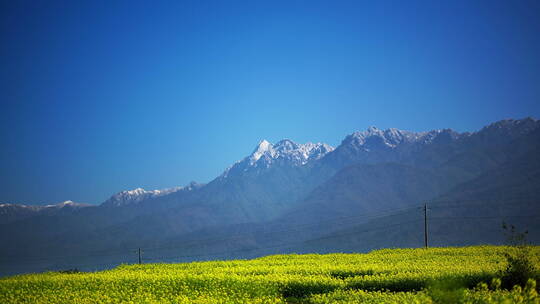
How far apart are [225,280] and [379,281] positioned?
29.6 feet

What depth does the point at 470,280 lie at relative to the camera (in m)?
25.8

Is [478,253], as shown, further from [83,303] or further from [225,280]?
[83,303]

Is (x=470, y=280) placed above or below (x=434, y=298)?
below

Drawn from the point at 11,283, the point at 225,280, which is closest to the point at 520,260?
the point at 225,280

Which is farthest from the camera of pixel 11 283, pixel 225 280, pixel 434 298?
pixel 11 283

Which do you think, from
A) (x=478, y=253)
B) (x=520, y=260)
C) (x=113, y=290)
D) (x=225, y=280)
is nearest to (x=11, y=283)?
(x=113, y=290)

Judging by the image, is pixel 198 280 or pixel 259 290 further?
pixel 198 280

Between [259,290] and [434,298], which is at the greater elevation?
[434,298]

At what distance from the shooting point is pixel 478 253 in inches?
1580

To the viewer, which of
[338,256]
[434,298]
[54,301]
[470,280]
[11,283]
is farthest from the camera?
[338,256]

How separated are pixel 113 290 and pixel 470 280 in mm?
20284

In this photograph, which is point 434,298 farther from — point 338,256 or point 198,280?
point 338,256

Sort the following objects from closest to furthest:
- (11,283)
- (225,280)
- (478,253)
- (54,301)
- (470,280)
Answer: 1. (54,301)
2. (470,280)
3. (225,280)
4. (11,283)
5. (478,253)

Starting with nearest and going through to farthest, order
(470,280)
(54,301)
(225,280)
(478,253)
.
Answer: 1. (54,301)
2. (470,280)
3. (225,280)
4. (478,253)
